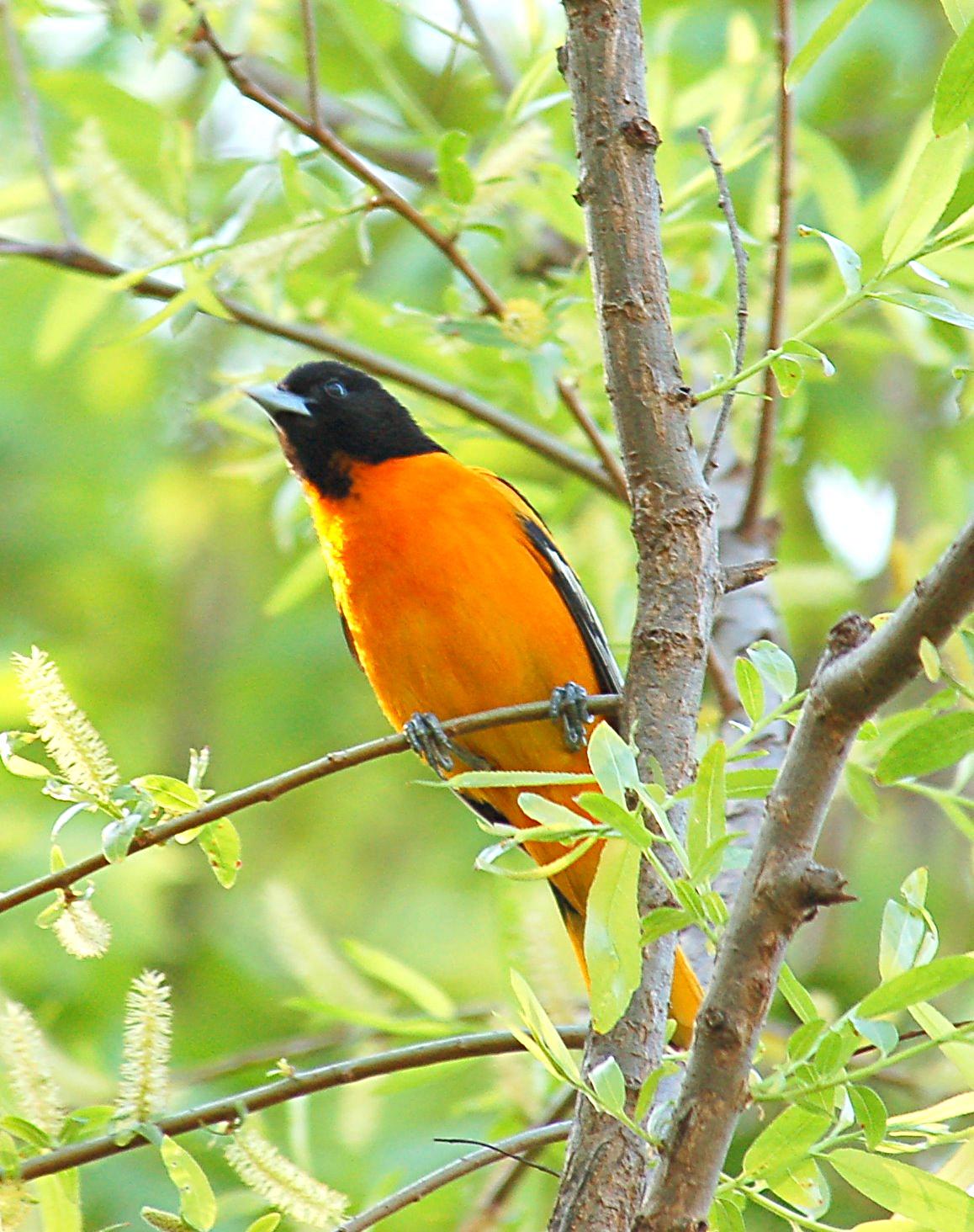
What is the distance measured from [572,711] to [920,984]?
1159mm

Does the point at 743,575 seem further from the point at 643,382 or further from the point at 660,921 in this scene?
the point at 660,921

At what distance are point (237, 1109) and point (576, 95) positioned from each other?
57.7 inches

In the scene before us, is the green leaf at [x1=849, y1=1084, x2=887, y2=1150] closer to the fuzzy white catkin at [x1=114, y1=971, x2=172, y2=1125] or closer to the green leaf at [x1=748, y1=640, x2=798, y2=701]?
the green leaf at [x1=748, y1=640, x2=798, y2=701]

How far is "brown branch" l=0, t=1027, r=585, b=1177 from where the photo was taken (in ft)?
6.97

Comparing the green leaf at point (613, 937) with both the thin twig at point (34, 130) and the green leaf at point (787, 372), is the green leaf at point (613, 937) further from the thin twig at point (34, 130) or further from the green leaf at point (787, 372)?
the thin twig at point (34, 130)

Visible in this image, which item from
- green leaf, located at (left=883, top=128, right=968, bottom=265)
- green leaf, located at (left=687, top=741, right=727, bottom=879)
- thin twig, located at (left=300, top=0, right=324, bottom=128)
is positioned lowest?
green leaf, located at (left=687, top=741, right=727, bottom=879)

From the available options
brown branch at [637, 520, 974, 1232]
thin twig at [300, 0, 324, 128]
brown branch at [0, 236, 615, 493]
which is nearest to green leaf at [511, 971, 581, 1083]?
brown branch at [637, 520, 974, 1232]

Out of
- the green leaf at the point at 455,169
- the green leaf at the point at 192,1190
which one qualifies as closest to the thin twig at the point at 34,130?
the green leaf at the point at 455,169

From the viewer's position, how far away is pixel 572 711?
2.69 metres

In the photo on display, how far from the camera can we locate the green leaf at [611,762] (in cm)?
168

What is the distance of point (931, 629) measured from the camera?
1507 mm

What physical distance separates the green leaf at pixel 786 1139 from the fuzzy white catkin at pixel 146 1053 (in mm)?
757

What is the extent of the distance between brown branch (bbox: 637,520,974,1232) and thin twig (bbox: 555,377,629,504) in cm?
186

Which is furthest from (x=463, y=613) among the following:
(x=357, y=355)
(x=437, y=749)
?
(x=357, y=355)
